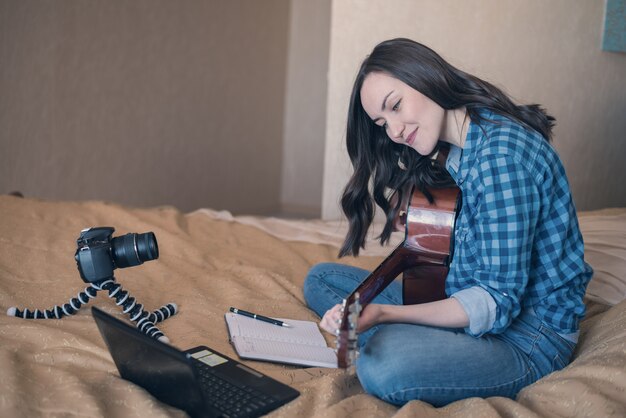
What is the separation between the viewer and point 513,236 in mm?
1249

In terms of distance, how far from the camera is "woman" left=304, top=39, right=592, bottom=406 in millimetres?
1248

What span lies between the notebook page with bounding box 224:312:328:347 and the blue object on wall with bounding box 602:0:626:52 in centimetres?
242

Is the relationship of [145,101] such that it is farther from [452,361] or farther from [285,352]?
[452,361]

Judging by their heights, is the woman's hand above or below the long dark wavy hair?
below

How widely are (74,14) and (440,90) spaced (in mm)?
2938

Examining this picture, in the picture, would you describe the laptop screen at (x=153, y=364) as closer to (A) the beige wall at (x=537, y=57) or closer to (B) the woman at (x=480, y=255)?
(B) the woman at (x=480, y=255)

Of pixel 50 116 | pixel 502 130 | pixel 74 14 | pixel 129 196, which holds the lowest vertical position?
pixel 129 196

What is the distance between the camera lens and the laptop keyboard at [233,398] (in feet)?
3.76

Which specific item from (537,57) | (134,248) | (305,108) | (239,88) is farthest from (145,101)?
(134,248)

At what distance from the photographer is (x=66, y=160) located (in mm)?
3854

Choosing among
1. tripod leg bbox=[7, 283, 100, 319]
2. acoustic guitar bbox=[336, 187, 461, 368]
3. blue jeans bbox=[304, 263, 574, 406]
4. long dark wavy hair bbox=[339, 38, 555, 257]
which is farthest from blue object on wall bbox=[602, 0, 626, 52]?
tripod leg bbox=[7, 283, 100, 319]

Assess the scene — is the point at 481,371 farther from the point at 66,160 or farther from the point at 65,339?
the point at 66,160

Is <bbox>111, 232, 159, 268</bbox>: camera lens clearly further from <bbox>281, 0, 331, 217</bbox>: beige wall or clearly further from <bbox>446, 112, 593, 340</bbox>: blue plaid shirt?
<bbox>281, 0, 331, 217</bbox>: beige wall

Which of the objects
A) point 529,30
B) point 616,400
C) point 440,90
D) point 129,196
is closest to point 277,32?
point 129,196
